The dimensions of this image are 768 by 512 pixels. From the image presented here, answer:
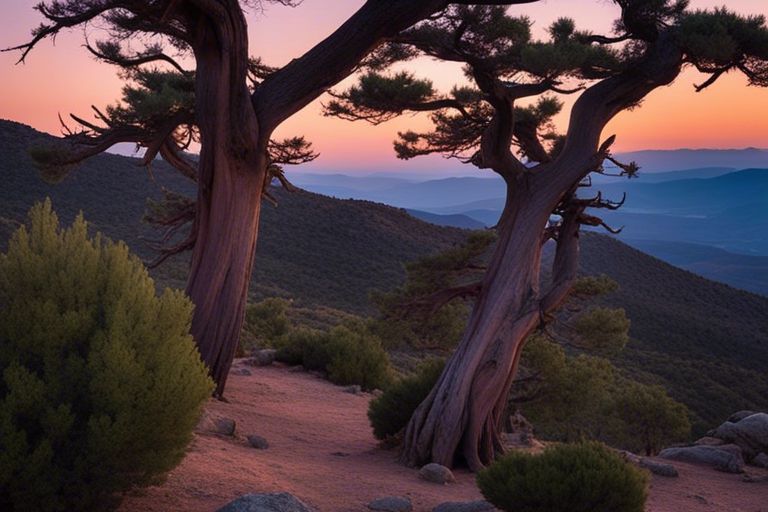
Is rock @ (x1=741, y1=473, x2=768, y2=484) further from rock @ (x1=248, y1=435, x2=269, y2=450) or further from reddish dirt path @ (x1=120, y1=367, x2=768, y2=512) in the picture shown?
rock @ (x1=248, y1=435, x2=269, y2=450)

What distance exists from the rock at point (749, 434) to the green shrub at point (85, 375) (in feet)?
40.3

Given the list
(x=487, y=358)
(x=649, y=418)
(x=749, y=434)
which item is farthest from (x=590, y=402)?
(x=487, y=358)

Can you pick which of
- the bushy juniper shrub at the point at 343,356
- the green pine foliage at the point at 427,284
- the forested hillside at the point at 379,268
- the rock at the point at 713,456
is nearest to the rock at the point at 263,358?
the bushy juniper shrub at the point at 343,356

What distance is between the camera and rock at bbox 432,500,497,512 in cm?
694

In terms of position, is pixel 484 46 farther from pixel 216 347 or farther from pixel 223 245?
pixel 216 347

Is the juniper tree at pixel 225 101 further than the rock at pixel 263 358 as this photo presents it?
No

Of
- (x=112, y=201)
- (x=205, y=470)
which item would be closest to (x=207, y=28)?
(x=205, y=470)

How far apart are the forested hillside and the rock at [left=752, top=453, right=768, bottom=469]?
16753mm

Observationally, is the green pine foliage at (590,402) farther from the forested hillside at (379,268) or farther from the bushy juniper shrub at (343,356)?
the forested hillside at (379,268)

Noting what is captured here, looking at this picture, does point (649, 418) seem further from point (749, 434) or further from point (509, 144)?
point (509, 144)

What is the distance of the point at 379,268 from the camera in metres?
53.8

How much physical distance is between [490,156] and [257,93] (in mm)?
3653

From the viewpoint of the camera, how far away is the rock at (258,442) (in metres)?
9.52

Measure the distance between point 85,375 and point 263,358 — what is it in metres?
14.0
